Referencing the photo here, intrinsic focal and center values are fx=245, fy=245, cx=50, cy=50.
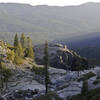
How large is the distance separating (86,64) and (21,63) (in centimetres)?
4413

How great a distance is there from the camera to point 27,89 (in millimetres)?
64438

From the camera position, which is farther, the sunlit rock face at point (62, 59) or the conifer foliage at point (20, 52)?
the sunlit rock face at point (62, 59)

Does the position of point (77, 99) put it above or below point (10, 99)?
above

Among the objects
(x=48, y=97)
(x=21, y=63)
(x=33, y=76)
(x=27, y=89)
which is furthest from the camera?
(x=21, y=63)

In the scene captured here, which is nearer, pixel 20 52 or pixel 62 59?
pixel 20 52

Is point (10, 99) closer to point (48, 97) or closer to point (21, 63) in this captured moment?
point (48, 97)

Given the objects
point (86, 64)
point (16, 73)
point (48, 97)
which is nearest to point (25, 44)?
point (86, 64)

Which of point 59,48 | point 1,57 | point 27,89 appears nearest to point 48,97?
point 27,89

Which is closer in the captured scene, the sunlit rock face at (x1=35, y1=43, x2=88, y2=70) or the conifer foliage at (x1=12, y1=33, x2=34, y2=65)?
the conifer foliage at (x1=12, y1=33, x2=34, y2=65)

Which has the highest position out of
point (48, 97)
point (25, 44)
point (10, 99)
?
point (25, 44)

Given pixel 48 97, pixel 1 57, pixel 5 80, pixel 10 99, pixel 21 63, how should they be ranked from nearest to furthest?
pixel 48 97 < pixel 10 99 < pixel 5 80 < pixel 1 57 < pixel 21 63

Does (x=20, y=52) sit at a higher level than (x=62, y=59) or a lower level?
higher

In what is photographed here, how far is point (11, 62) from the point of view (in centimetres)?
9744

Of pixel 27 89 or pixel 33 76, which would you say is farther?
pixel 33 76
